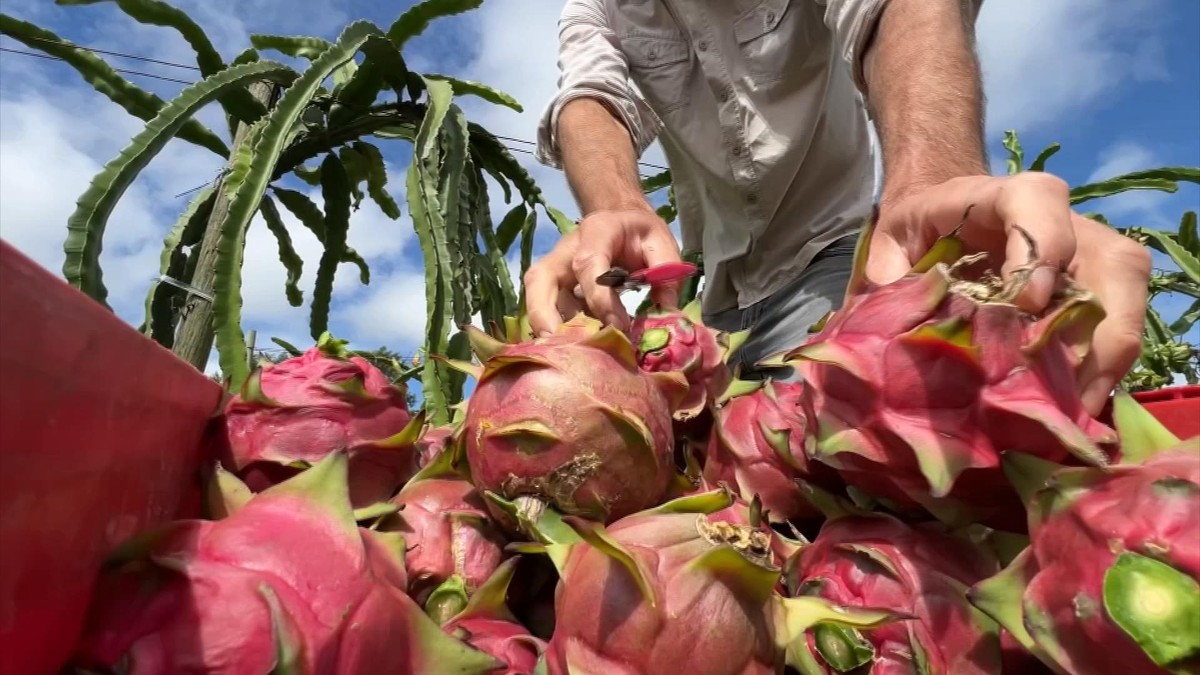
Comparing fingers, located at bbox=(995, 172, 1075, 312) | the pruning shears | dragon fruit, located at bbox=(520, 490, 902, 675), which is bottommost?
dragon fruit, located at bbox=(520, 490, 902, 675)

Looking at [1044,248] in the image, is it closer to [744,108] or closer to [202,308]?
[744,108]

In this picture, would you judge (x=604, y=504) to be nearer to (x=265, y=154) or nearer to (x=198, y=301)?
(x=265, y=154)

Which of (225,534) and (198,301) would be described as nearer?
(225,534)

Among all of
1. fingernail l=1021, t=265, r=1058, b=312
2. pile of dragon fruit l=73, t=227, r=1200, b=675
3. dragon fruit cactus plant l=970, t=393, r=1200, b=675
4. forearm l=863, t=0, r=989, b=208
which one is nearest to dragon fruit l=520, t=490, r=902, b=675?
pile of dragon fruit l=73, t=227, r=1200, b=675

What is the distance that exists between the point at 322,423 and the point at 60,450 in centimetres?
42

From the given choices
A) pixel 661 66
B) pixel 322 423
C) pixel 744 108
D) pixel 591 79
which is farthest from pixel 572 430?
pixel 661 66

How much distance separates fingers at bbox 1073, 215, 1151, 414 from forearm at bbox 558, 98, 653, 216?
44.7 inches

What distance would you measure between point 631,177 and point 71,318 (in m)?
1.74

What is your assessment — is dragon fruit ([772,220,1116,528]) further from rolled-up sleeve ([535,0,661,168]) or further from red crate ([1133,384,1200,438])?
rolled-up sleeve ([535,0,661,168])

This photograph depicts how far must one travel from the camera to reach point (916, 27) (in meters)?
1.47

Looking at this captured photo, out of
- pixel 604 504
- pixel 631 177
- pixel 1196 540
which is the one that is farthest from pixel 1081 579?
pixel 631 177

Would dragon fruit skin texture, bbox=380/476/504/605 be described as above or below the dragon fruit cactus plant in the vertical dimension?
above

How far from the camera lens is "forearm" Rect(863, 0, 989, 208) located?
1250 millimetres

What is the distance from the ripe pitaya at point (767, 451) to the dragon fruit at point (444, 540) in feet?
1.03
